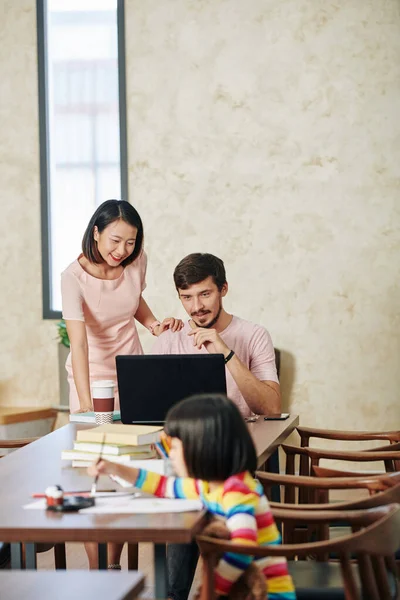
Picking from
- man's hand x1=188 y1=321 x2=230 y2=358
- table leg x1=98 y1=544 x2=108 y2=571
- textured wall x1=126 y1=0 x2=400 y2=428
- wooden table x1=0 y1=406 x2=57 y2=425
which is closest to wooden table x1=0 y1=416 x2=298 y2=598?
table leg x1=98 y1=544 x2=108 y2=571

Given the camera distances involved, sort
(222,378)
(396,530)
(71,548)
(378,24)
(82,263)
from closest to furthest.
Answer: (396,530)
(222,378)
(82,263)
(71,548)
(378,24)

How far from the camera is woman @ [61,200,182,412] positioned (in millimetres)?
3668

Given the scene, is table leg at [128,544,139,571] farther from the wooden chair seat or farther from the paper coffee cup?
the wooden chair seat

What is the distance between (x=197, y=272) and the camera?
141 inches

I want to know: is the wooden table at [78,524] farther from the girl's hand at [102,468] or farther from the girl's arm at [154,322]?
the girl's arm at [154,322]

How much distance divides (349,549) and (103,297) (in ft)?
6.64

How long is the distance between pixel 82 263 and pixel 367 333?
8.54 feet

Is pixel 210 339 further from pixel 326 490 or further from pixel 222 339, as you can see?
pixel 326 490

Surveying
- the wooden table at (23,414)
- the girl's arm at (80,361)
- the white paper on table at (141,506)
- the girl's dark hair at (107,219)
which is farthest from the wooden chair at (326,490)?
the wooden table at (23,414)

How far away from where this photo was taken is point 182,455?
2025 mm

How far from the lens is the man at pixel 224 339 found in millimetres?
3521

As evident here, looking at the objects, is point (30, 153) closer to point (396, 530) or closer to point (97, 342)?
point (97, 342)

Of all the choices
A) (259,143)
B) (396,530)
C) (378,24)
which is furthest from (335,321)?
(396,530)

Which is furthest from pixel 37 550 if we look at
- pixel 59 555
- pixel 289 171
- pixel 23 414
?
pixel 289 171
